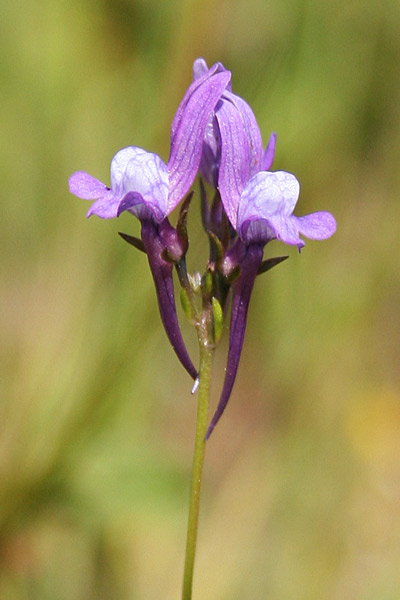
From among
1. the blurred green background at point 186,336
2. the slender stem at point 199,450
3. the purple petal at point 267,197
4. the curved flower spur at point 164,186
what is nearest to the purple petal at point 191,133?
the curved flower spur at point 164,186

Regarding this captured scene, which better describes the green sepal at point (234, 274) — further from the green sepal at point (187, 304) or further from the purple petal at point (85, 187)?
the purple petal at point (85, 187)

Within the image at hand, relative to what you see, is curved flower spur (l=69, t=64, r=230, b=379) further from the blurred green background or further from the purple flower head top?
the blurred green background

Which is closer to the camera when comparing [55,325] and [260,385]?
[55,325]

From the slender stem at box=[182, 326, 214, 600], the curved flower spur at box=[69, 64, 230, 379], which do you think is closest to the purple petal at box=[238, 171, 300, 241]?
the curved flower spur at box=[69, 64, 230, 379]

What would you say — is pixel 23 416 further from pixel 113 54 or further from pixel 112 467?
pixel 113 54

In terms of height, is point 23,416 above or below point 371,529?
above

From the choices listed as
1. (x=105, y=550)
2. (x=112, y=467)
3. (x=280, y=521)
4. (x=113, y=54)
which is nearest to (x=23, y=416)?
(x=112, y=467)

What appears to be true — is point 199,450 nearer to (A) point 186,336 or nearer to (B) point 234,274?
(B) point 234,274
